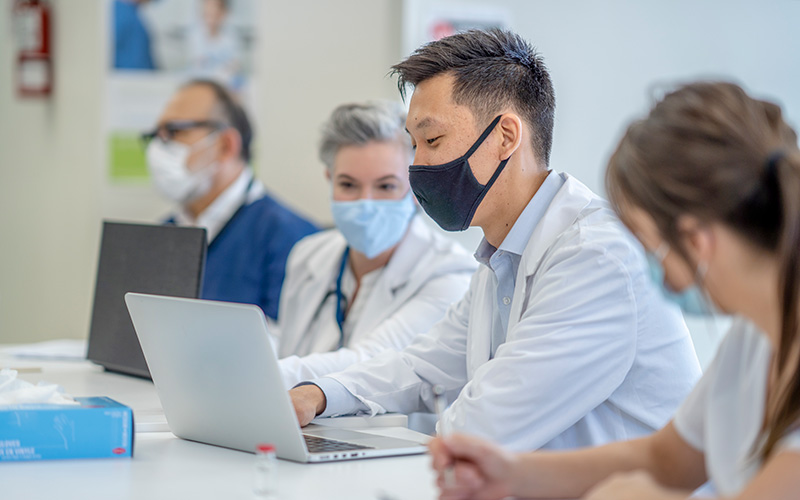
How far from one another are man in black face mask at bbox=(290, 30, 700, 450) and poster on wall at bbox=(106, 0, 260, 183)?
166 centimetres

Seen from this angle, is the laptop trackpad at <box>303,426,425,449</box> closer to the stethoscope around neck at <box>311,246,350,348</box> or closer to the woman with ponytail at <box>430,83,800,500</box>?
the woman with ponytail at <box>430,83,800,500</box>

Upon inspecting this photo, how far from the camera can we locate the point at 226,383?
1.34 meters

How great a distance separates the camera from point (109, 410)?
4.38 feet

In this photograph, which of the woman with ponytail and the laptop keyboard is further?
the laptop keyboard

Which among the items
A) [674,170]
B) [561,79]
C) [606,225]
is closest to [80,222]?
[561,79]

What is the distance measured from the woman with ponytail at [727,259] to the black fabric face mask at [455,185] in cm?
69

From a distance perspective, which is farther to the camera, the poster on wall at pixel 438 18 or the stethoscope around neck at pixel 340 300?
the poster on wall at pixel 438 18

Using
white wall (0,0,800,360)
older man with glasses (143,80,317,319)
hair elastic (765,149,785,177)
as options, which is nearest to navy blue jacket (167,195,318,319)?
older man with glasses (143,80,317,319)

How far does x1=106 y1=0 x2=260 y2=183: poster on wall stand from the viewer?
129 inches

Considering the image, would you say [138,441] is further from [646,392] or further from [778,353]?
[778,353]

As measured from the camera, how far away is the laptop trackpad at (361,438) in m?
1.43

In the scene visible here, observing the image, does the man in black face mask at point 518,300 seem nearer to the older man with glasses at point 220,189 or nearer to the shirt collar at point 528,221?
the shirt collar at point 528,221

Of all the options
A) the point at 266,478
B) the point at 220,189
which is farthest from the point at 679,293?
the point at 220,189

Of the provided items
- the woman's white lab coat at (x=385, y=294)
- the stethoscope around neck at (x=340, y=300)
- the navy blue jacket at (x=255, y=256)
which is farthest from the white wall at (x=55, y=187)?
the stethoscope around neck at (x=340, y=300)
